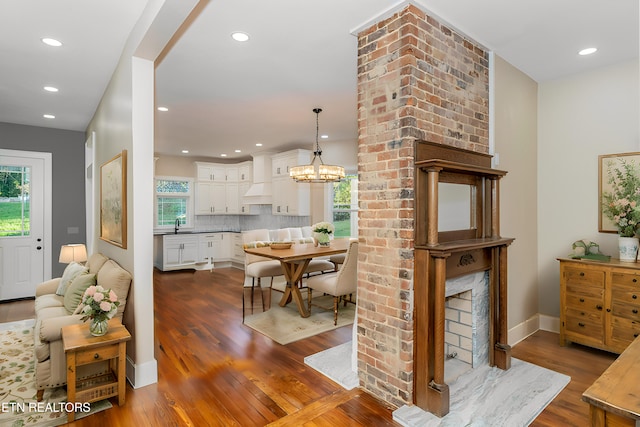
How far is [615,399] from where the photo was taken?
1148 millimetres

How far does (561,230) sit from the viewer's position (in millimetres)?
3652

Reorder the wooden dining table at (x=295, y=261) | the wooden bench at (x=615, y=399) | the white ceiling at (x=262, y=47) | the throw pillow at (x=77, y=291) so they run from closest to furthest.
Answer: the wooden bench at (x=615, y=399) < the white ceiling at (x=262, y=47) < the throw pillow at (x=77, y=291) < the wooden dining table at (x=295, y=261)

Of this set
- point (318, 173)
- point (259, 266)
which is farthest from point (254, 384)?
point (318, 173)

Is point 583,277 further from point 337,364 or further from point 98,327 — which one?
point 98,327

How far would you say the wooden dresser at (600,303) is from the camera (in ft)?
9.63

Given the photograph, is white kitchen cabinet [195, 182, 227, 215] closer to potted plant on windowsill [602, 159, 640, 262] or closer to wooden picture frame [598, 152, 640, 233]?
wooden picture frame [598, 152, 640, 233]

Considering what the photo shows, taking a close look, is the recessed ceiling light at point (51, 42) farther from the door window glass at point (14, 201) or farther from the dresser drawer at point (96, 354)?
the door window glass at point (14, 201)

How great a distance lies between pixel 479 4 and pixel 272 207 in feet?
19.6

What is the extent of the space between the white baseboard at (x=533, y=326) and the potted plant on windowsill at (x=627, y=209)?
98 centimetres

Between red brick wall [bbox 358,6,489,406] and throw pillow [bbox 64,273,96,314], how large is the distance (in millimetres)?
2658

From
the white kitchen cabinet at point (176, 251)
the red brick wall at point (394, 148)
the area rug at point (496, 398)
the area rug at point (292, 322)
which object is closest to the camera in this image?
the area rug at point (496, 398)

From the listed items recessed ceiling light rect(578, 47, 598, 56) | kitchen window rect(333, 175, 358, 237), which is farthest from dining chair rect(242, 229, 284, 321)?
recessed ceiling light rect(578, 47, 598, 56)

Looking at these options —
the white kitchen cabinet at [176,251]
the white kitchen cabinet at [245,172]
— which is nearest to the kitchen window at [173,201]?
the white kitchen cabinet at [176,251]

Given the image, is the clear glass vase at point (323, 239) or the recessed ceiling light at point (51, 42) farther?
the clear glass vase at point (323, 239)
